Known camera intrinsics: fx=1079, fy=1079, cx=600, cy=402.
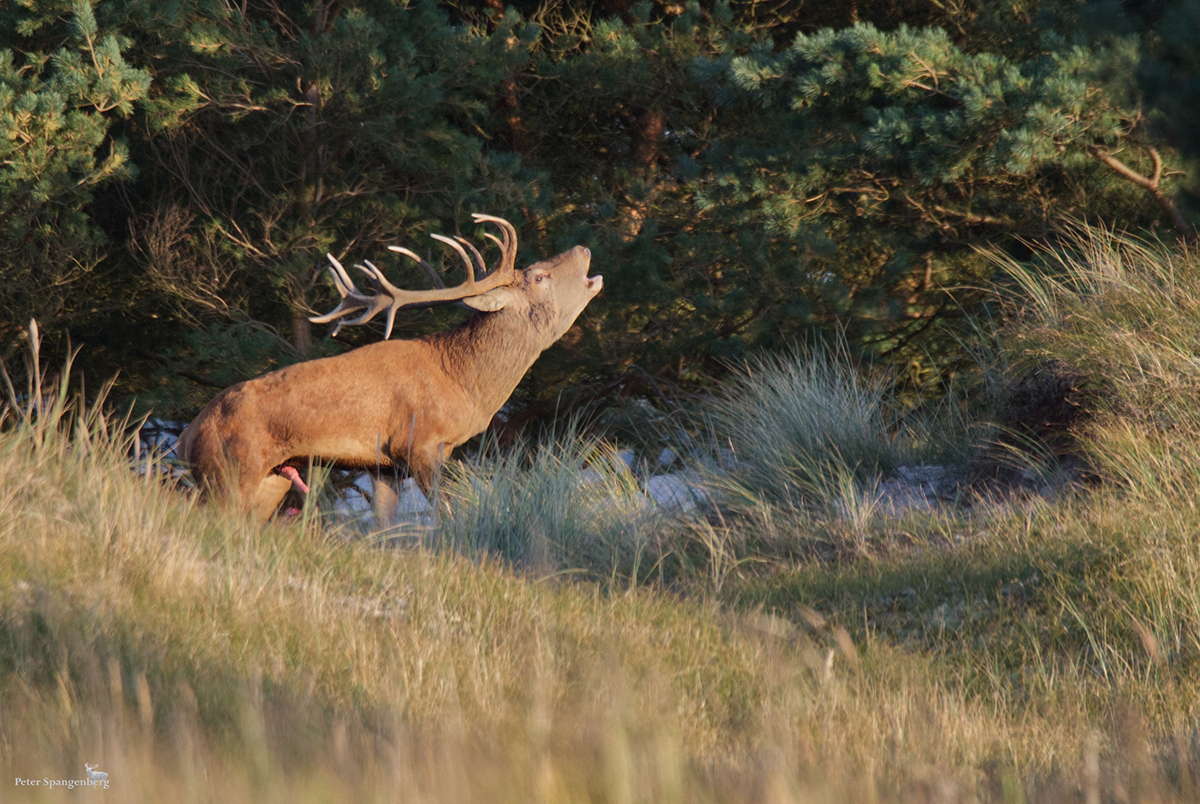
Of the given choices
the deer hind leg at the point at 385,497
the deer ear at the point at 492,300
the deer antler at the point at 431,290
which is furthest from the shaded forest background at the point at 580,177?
the deer hind leg at the point at 385,497

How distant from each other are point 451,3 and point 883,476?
316 inches

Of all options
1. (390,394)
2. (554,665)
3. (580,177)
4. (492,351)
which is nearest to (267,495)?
(390,394)

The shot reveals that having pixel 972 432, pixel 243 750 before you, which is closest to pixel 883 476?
pixel 972 432

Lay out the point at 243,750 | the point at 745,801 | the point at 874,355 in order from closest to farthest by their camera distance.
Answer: the point at 745,801 < the point at 243,750 < the point at 874,355

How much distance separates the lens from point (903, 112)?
8367 millimetres

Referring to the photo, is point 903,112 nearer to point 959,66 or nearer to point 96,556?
point 959,66

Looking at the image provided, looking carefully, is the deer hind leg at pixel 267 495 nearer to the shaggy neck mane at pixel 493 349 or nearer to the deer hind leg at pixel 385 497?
the deer hind leg at pixel 385 497

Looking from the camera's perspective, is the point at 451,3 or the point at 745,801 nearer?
the point at 745,801

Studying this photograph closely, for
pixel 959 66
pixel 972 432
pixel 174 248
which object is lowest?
pixel 972 432

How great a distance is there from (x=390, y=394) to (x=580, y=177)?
21.9 ft

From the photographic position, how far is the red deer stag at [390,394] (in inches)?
237

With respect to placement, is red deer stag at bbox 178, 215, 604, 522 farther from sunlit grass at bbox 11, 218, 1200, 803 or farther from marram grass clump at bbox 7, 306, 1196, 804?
marram grass clump at bbox 7, 306, 1196, 804

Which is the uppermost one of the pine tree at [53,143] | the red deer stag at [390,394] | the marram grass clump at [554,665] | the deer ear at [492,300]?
the pine tree at [53,143]

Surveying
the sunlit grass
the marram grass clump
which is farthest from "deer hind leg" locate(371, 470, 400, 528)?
the marram grass clump
